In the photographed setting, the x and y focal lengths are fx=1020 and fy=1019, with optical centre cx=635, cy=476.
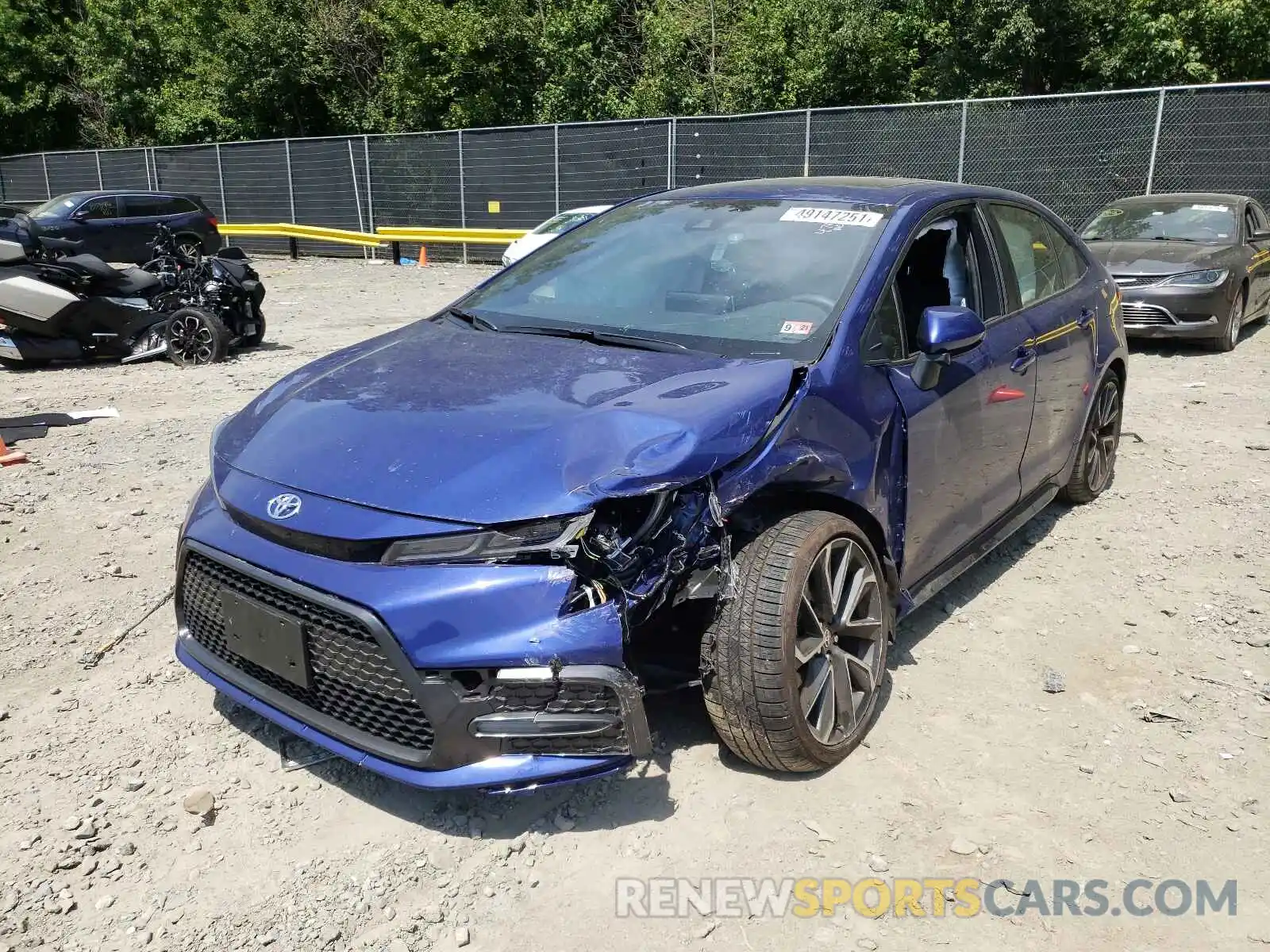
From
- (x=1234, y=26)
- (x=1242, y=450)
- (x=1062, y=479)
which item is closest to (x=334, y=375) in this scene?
(x=1062, y=479)

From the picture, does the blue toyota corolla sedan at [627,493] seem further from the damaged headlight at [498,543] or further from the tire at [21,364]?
the tire at [21,364]

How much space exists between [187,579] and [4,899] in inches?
36.3

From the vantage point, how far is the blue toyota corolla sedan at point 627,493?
2514 millimetres

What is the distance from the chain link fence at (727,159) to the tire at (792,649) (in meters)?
14.6

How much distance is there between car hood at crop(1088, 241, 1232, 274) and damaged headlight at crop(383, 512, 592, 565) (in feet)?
29.4

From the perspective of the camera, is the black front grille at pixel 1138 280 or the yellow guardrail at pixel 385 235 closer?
the black front grille at pixel 1138 280

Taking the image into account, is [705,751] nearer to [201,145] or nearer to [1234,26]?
[1234,26]

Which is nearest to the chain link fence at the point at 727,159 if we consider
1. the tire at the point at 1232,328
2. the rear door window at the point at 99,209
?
the rear door window at the point at 99,209

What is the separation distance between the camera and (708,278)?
145 inches

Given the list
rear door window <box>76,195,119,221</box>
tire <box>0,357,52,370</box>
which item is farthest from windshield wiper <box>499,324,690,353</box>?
rear door window <box>76,195,119,221</box>

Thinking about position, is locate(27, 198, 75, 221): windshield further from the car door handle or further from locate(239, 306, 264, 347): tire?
the car door handle

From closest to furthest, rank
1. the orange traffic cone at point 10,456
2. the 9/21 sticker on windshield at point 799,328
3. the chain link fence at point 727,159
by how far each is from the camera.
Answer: the 9/21 sticker on windshield at point 799,328 < the orange traffic cone at point 10,456 < the chain link fence at point 727,159

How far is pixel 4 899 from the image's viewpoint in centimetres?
253

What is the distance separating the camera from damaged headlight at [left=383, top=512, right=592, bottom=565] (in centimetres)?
251
